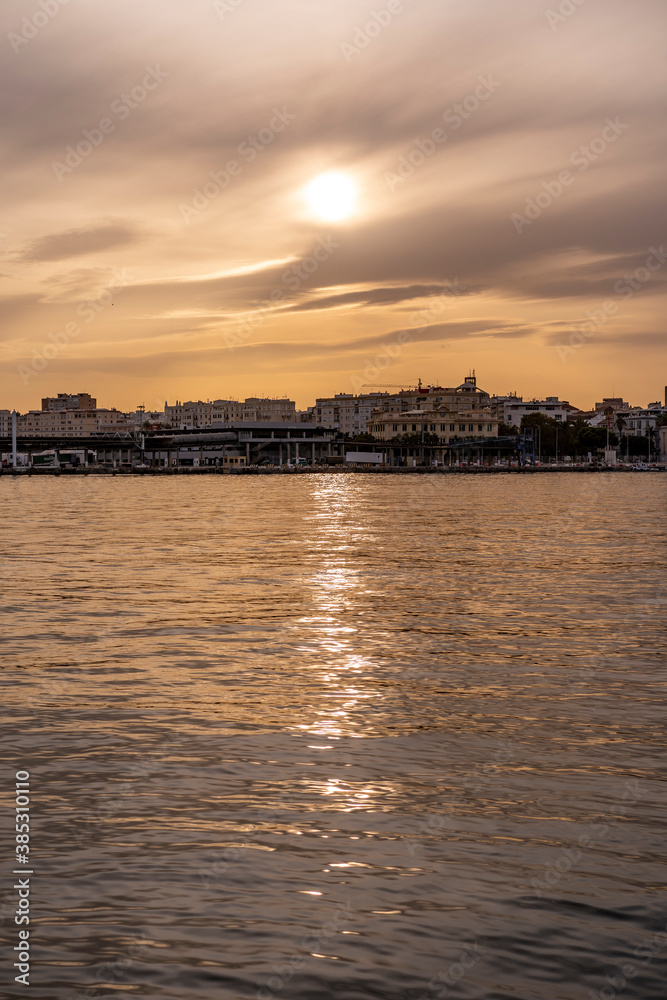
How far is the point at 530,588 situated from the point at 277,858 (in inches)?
618

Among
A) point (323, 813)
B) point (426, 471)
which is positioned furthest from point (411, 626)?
point (426, 471)

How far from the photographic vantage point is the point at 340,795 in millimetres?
8125

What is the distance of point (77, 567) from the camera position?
1038 inches

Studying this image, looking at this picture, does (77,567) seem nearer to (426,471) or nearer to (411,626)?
(411,626)

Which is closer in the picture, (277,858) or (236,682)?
(277,858)

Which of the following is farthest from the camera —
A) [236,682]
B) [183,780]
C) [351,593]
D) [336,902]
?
[351,593]

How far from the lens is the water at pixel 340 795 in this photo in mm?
5594

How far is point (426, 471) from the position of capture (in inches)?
6909

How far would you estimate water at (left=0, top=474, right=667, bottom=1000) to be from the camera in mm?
5594

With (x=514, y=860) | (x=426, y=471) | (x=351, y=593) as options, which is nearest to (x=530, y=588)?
(x=351, y=593)

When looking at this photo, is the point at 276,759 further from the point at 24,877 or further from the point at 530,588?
the point at 530,588

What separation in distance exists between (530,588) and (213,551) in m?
12.0

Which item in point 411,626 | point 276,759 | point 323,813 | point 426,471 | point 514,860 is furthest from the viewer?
point 426,471

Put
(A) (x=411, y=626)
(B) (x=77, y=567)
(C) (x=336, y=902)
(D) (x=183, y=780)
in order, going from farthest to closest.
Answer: (B) (x=77, y=567)
(A) (x=411, y=626)
(D) (x=183, y=780)
(C) (x=336, y=902)
